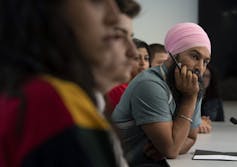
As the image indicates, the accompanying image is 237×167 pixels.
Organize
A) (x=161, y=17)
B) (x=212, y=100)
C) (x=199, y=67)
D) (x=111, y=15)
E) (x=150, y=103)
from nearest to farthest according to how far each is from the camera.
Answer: (x=111, y=15) < (x=150, y=103) < (x=199, y=67) < (x=212, y=100) < (x=161, y=17)

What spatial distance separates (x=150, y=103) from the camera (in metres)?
1.69

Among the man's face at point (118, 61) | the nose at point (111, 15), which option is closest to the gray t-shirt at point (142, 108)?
the man's face at point (118, 61)

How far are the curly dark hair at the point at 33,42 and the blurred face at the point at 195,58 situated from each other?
1.41 meters

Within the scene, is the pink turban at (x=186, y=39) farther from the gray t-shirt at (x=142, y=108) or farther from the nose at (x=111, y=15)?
the nose at (x=111, y=15)

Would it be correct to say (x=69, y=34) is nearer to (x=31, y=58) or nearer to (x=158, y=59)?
(x=31, y=58)

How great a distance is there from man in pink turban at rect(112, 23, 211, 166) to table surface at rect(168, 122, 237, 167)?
0.04m

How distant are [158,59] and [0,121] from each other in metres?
3.07

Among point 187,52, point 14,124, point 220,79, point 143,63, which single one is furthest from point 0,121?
point 220,79

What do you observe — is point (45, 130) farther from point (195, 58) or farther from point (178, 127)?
point (195, 58)

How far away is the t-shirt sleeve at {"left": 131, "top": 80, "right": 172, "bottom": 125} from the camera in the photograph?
1.68 m

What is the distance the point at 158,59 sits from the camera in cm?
347

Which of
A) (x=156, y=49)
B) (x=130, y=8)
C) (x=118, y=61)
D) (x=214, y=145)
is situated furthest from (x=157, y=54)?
(x=118, y=61)

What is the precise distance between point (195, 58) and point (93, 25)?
1404 millimetres

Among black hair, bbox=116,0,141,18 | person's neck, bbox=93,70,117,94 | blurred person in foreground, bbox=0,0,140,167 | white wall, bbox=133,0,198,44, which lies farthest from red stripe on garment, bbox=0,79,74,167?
white wall, bbox=133,0,198,44
